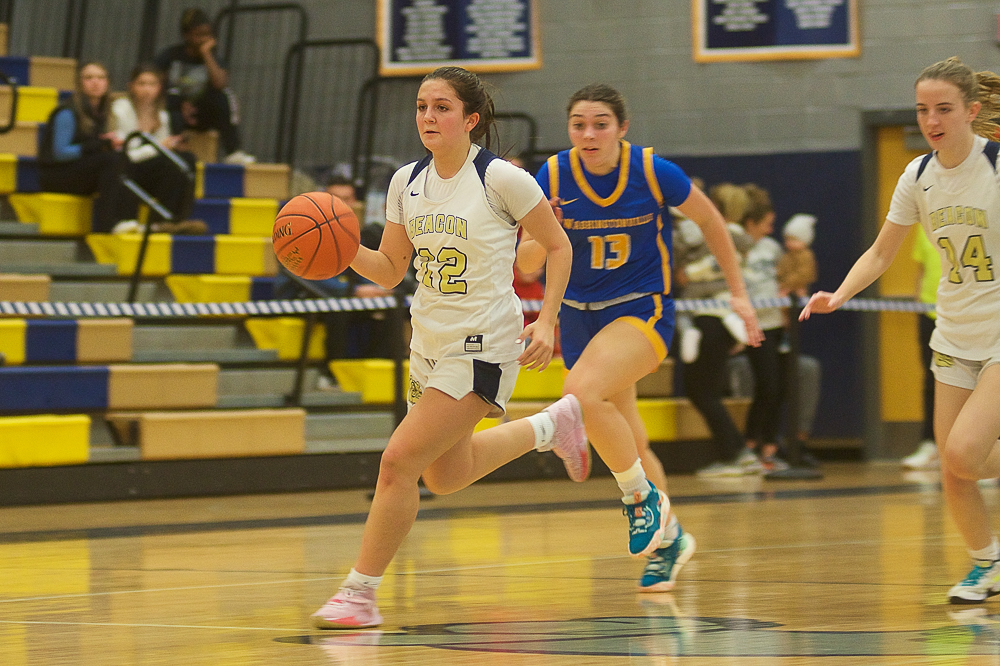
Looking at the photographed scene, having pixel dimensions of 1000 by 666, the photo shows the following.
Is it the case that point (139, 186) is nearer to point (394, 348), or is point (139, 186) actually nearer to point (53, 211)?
point (53, 211)

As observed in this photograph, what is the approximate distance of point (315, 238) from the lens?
3.94 meters

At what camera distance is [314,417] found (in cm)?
874

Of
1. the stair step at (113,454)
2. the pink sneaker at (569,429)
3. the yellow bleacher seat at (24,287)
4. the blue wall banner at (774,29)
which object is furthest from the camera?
the blue wall banner at (774,29)

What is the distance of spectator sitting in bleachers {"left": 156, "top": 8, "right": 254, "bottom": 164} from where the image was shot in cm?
1045

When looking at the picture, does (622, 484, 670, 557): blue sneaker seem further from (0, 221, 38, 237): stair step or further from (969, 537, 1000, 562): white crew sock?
(0, 221, 38, 237): stair step

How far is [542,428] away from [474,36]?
6.89 meters

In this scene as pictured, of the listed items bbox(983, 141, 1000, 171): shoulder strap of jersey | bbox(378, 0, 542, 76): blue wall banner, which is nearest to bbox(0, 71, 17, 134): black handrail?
bbox(378, 0, 542, 76): blue wall banner

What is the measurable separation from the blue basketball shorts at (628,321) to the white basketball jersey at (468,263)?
0.89 m

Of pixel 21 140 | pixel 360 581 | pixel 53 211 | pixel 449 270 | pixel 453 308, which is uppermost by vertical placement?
pixel 21 140

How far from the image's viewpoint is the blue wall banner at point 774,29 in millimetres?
10188

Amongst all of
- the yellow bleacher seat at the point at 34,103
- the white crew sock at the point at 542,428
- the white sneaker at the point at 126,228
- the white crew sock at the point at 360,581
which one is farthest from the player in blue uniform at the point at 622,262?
the yellow bleacher seat at the point at 34,103

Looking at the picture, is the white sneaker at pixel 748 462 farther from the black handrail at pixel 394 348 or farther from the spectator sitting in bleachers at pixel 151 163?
the spectator sitting in bleachers at pixel 151 163

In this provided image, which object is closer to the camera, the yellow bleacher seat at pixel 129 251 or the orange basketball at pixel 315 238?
the orange basketball at pixel 315 238

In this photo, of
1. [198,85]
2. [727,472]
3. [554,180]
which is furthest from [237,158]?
[554,180]
